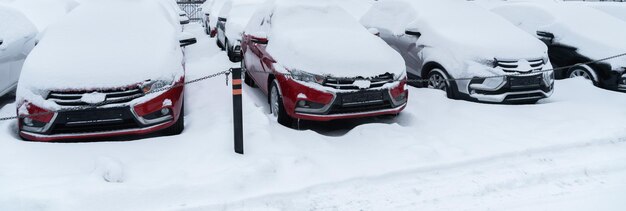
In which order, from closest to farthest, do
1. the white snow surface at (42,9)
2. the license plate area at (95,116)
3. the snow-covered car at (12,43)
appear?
the license plate area at (95,116) → the snow-covered car at (12,43) → the white snow surface at (42,9)

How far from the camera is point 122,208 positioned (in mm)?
3426

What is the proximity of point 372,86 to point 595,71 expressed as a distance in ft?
15.0

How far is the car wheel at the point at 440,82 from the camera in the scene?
6.47m

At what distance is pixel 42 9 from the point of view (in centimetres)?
927

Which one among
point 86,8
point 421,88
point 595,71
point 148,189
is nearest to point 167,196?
point 148,189

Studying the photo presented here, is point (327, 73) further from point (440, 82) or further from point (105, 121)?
point (440, 82)

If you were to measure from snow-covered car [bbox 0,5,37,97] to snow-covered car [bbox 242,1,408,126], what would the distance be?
145 inches

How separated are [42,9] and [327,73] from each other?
7476mm

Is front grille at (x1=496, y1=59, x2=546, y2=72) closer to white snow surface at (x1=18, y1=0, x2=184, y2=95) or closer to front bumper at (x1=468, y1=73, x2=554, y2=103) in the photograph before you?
front bumper at (x1=468, y1=73, x2=554, y2=103)

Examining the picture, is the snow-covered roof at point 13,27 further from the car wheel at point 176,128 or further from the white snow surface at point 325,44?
the white snow surface at point 325,44

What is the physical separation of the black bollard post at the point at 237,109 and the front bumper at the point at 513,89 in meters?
3.58

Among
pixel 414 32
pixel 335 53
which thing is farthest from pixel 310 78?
pixel 414 32

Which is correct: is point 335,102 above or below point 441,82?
above

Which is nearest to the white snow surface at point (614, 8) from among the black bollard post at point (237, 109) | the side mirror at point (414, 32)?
the side mirror at point (414, 32)
